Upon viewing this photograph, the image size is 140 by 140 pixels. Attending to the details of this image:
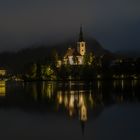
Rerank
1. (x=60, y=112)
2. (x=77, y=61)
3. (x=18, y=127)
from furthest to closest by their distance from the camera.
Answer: (x=77, y=61) → (x=60, y=112) → (x=18, y=127)

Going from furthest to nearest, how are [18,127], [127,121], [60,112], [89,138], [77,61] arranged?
[77,61] < [60,112] < [127,121] < [18,127] < [89,138]

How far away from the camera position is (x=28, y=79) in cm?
10931

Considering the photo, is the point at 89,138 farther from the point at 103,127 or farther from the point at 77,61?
the point at 77,61

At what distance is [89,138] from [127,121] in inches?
170

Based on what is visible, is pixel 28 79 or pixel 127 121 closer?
pixel 127 121

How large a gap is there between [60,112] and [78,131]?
6761 mm

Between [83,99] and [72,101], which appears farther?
[83,99]

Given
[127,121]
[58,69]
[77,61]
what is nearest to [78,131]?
[127,121]

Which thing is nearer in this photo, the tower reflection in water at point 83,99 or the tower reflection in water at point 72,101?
the tower reflection in water at point 72,101

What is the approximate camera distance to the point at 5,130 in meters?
15.9

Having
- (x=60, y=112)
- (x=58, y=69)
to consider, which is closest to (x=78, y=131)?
(x=60, y=112)

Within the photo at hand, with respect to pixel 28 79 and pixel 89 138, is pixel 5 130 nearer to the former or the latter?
pixel 89 138

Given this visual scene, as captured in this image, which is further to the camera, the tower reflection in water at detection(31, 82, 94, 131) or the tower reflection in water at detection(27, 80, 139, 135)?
the tower reflection in water at detection(27, 80, 139, 135)

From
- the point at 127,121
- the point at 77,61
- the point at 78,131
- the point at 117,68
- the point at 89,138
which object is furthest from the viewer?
the point at 77,61
